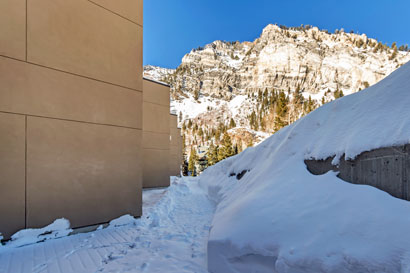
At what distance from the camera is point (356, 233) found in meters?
2.13

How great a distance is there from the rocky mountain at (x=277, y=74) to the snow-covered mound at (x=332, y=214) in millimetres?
79575

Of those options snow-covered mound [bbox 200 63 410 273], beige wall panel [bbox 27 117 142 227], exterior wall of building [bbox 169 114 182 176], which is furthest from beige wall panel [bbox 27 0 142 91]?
exterior wall of building [bbox 169 114 182 176]

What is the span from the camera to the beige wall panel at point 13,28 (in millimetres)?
3980

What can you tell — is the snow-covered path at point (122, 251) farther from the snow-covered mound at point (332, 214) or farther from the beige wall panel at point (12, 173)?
the snow-covered mound at point (332, 214)

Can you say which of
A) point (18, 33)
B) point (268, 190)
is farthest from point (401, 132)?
point (18, 33)

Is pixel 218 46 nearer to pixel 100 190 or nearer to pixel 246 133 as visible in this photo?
pixel 246 133

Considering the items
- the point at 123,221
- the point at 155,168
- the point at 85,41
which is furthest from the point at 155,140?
the point at 85,41

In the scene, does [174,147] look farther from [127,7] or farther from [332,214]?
[332,214]

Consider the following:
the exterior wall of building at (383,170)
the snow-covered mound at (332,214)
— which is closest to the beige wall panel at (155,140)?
the snow-covered mound at (332,214)

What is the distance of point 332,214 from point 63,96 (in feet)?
18.9

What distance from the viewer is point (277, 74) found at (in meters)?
118

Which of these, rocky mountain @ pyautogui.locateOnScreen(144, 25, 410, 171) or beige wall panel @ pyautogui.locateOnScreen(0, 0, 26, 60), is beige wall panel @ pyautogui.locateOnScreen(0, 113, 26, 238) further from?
rocky mountain @ pyautogui.locateOnScreen(144, 25, 410, 171)

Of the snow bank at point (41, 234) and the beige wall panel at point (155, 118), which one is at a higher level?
the beige wall panel at point (155, 118)

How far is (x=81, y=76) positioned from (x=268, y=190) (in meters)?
5.16
